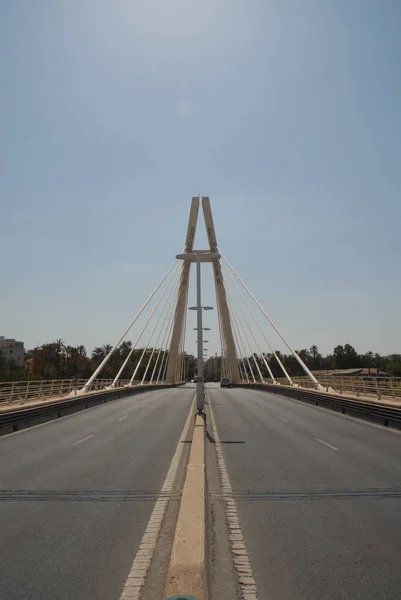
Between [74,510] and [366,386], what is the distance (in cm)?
2326

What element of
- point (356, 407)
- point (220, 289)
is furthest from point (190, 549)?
point (220, 289)

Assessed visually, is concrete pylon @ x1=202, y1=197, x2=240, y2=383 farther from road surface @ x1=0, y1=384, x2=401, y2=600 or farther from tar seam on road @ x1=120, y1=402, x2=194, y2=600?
tar seam on road @ x1=120, y1=402, x2=194, y2=600

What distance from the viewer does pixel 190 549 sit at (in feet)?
14.7

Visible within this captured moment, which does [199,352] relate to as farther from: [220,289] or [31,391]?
[220,289]

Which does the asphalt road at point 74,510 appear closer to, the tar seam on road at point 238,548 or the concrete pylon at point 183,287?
the tar seam on road at point 238,548

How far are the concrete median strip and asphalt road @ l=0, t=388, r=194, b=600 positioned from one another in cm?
58

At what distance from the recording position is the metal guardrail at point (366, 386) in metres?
24.5

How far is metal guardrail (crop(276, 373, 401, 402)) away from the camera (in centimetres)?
2452

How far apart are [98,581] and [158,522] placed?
6.39 feet

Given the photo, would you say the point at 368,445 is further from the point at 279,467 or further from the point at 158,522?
the point at 158,522

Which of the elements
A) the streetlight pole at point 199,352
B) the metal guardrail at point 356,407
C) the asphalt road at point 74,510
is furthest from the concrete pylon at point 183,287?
the asphalt road at point 74,510

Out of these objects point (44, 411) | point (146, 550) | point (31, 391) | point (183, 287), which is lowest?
point (146, 550)

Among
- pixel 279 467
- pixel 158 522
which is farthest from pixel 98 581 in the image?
pixel 279 467

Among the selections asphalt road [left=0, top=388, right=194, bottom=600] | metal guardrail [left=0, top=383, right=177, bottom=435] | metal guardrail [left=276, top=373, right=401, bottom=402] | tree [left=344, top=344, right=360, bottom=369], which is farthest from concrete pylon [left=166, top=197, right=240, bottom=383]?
tree [left=344, top=344, right=360, bottom=369]
